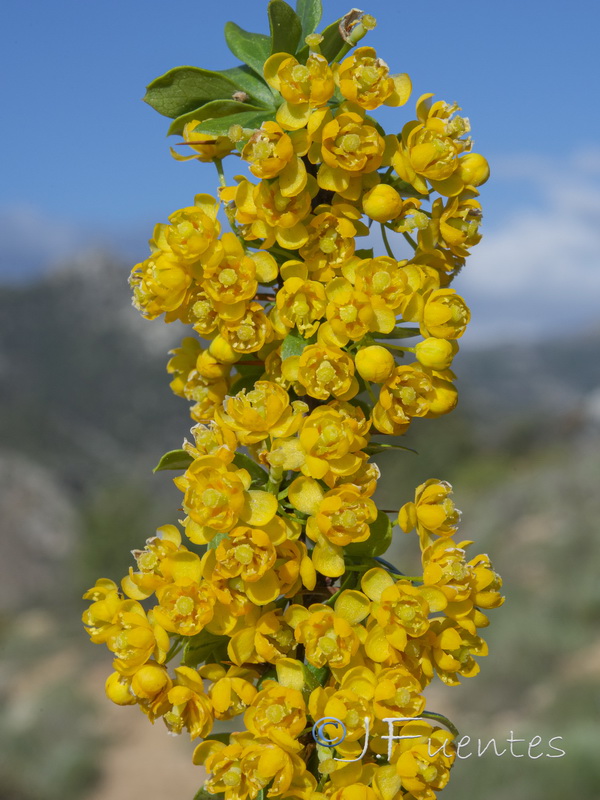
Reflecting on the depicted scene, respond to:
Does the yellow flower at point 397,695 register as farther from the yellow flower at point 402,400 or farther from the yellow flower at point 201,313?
the yellow flower at point 201,313

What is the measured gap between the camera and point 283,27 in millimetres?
1369

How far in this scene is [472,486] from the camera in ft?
64.1

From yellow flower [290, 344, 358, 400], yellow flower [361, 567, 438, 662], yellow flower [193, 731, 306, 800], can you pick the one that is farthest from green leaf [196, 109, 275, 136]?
yellow flower [193, 731, 306, 800]

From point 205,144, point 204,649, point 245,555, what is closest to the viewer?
point 245,555

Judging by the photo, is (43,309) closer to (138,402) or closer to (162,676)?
(138,402)

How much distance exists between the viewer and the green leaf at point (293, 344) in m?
1.25

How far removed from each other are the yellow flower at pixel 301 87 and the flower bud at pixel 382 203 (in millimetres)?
165

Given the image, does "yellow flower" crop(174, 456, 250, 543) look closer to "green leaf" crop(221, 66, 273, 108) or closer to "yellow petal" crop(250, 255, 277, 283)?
"yellow petal" crop(250, 255, 277, 283)

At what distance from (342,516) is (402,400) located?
231mm

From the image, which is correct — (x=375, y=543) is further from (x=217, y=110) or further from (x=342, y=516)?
(x=217, y=110)

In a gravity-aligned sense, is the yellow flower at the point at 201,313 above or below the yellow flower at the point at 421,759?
above

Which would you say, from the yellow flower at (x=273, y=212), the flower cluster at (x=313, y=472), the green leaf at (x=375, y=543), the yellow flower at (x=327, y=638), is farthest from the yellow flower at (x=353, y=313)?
the yellow flower at (x=327, y=638)

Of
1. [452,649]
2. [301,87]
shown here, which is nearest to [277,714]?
[452,649]

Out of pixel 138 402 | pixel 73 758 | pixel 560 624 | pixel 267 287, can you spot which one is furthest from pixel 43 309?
pixel 267 287
